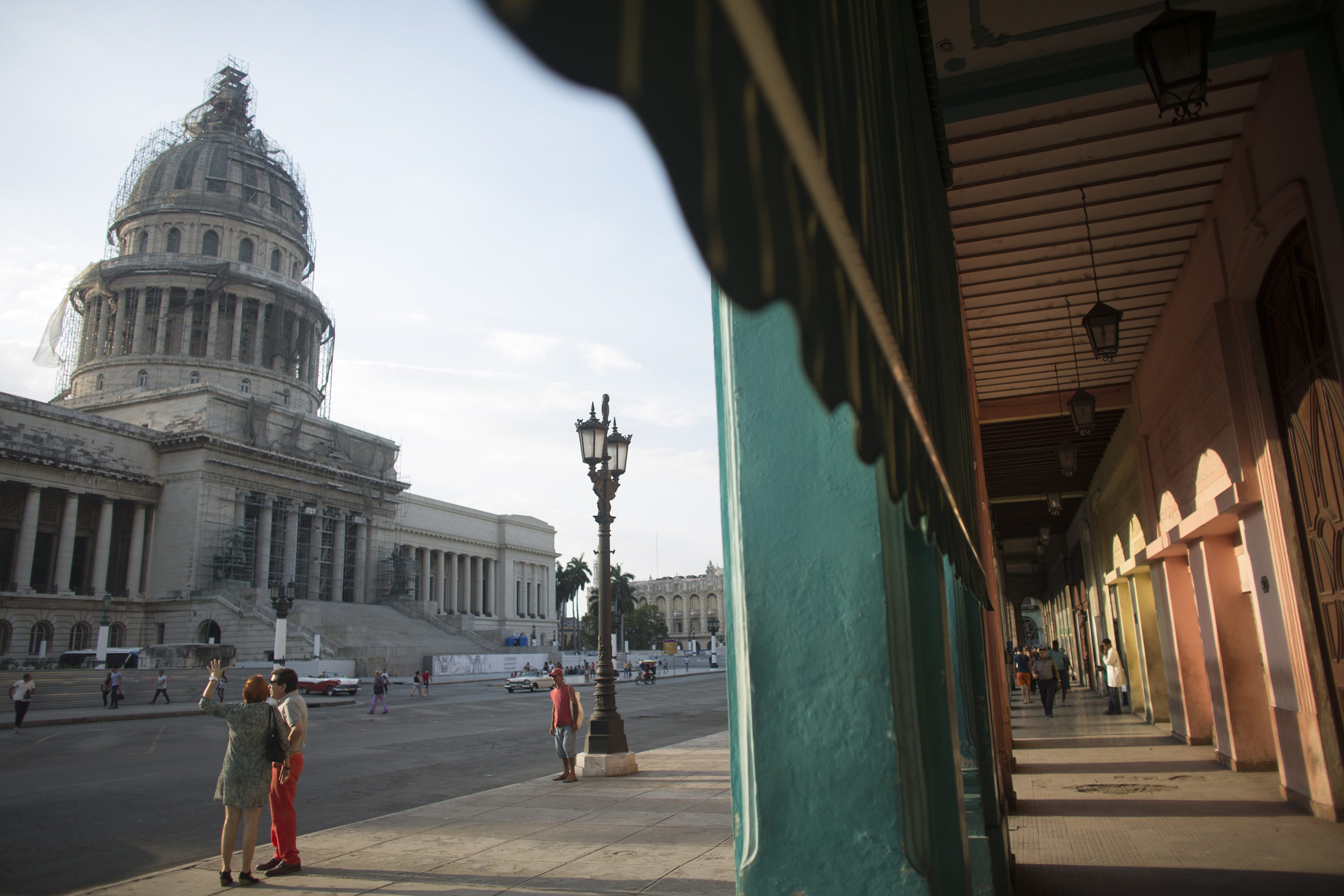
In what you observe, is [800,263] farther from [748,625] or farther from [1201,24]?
[1201,24]

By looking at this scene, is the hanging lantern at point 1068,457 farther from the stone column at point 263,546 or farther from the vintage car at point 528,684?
the stone column at point 263,546

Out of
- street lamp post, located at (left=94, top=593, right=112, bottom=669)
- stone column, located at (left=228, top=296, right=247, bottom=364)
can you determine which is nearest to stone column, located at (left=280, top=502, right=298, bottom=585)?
street lamp post, located at (left=94, top=593, right=112, bottom=669)

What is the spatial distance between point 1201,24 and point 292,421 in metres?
69.5

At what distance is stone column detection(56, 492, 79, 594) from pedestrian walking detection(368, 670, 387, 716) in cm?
3034

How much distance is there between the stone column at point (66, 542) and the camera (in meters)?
49.1

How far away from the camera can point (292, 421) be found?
219 ft

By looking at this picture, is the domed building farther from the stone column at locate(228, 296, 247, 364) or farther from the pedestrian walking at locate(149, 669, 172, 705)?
the pedestrian walking at locate(149, 669, 172, 705)

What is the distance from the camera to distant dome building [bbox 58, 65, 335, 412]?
68188mm

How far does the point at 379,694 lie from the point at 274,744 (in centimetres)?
2234

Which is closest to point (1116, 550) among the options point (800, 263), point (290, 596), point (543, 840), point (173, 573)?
point (543, 840)

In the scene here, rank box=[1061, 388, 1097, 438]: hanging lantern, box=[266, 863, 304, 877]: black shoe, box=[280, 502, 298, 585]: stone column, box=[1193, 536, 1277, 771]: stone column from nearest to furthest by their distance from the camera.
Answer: box=[266, 863, 304, 877]: black shoe → box=[1061, 388, 1097, 438]: hanging lantern → box=[1193, 536, 1277, 771]: stone column → box=[280, 502, 298, 585]: stone column

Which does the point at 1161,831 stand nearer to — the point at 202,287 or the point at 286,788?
the point at 286,788

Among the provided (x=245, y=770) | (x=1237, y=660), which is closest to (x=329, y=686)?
(x=245, y=770)

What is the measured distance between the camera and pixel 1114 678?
770 inches
